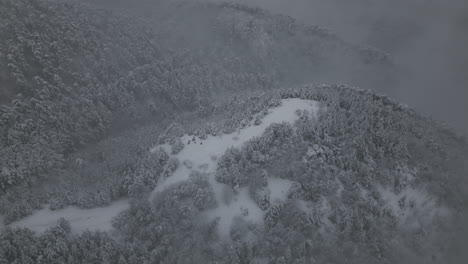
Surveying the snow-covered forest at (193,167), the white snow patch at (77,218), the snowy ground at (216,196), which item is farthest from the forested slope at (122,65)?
the snowy ground at (216,196)

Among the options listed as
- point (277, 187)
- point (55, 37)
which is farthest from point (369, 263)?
point (55, 37)

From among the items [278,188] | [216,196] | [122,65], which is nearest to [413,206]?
[278,188]

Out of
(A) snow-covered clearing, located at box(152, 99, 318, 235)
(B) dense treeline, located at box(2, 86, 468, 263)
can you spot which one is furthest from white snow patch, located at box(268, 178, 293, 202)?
(B) dense treeline, located at box(2, 86, 468, 263)

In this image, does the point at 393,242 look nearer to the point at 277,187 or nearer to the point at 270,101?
the point at 277,187

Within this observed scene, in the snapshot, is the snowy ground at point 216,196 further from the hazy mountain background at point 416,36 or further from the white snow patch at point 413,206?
the hazy mountain background at point 416,36

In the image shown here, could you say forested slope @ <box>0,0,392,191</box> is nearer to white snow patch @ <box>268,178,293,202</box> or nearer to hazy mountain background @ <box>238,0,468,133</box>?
hazy mountain background @ <box>238,0,468,133</box>
